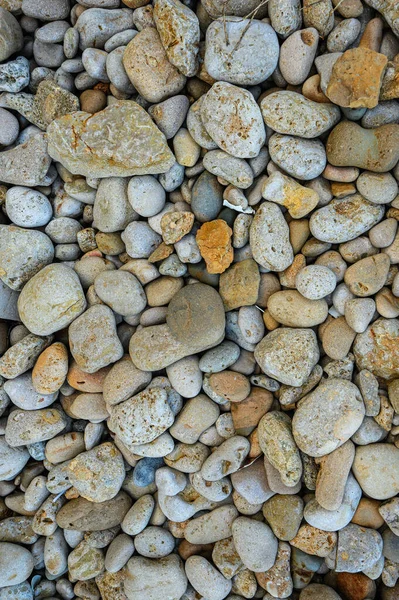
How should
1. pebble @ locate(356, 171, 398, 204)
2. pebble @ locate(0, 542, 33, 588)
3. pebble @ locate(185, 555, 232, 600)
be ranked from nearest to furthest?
1. pebble @ locate(356, 171, 398, 204)
2. pebble @ locate(185, 555, 232, 600)
3. pebble @ locate(0, 542, 33, 588)

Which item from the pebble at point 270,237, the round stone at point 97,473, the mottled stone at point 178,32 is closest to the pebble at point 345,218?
the pebble at point 270,237

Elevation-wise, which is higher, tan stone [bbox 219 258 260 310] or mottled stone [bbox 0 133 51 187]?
mottled stone [bbox 0 133 51 187]

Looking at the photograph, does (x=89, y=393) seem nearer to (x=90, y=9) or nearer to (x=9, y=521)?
(x=9, y=521)

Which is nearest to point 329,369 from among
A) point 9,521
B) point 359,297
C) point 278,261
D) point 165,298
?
point 359,297

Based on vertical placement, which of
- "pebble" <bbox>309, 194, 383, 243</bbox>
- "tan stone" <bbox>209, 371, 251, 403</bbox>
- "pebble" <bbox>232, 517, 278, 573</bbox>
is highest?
"pebble" <bbox>309, 194, 383, 243</bbox>

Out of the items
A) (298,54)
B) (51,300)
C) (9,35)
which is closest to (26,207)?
(51,300)

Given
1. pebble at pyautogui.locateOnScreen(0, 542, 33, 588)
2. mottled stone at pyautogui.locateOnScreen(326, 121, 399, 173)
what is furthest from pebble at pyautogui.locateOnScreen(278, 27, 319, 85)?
pebble at pyautogui.locateOnScreen(0, 542, 33, 588)

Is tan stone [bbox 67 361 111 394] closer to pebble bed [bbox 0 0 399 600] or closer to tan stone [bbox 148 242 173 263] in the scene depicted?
pebble bed [bbox 0 0 399 600]
